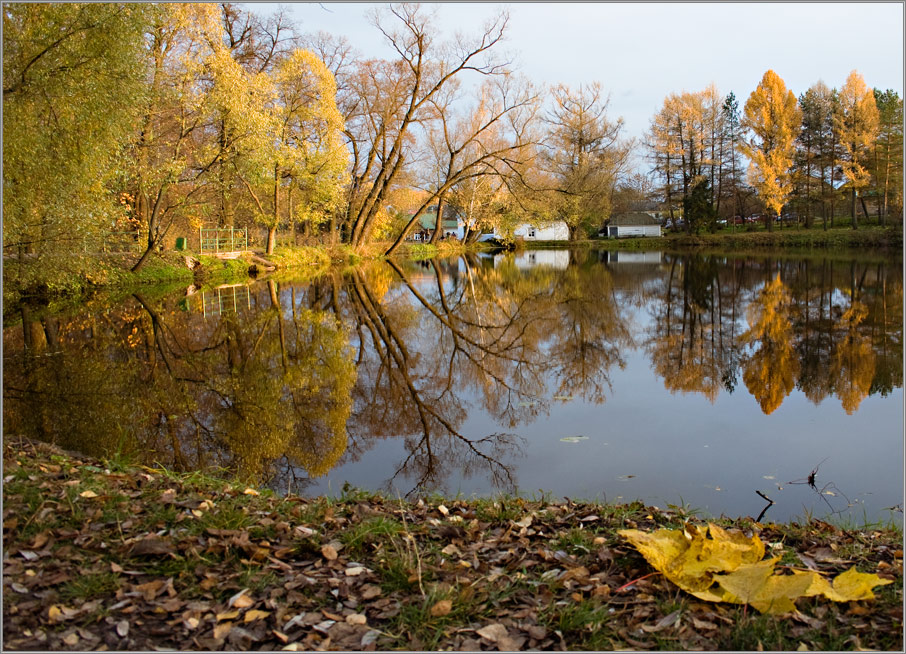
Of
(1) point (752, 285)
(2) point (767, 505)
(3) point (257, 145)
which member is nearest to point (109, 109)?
(2) point (767, 505)

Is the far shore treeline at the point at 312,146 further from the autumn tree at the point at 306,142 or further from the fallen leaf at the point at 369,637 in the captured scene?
the fallen leaf at the point at 369,637

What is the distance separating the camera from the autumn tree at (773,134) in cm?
5453

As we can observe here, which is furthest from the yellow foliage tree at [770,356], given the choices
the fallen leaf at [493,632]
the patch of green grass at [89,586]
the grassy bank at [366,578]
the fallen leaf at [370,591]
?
the patch of green grass at [89,586]

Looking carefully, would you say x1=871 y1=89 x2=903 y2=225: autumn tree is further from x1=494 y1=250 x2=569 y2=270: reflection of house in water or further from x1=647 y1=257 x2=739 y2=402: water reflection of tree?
x1=647 y1=257 x2=739 y2=402: water reflection of tree

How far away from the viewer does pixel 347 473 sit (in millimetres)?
7066

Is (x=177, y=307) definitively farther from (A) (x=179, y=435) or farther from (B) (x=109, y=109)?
(A) (x=179, y=435)

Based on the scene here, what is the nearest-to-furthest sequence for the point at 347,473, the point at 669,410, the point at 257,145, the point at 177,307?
1. the point at 347,473
2. the point at 669,410
3. the point at 177,307
4. the point at 257,145

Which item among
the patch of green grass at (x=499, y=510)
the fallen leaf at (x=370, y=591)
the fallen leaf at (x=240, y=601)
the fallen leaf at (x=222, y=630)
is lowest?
the patch of green grass at (x=499, y=510)

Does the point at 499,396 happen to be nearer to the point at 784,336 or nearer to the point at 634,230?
the point at 784,336

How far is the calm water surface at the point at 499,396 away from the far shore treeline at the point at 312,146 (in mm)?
3962

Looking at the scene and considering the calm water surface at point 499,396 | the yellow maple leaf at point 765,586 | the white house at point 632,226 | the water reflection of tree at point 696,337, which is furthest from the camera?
the white house at point 632,226

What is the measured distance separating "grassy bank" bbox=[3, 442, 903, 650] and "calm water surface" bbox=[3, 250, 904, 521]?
1.44 meters

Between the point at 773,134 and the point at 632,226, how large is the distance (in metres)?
26.6

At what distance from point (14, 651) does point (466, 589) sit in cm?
234
